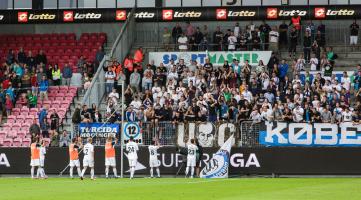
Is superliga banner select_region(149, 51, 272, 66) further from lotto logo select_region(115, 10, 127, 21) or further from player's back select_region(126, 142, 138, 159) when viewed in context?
player's back select_region(126, 142, 138, 159)

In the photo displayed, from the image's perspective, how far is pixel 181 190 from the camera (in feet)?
117

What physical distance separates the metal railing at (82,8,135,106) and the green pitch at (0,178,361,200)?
444 inches

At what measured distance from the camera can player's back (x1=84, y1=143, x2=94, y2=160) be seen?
47.1 metres

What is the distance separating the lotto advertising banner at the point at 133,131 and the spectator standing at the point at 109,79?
624 centimetres

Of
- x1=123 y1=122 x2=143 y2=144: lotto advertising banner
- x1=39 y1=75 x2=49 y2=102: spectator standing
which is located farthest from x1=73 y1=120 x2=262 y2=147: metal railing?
x1=39 y1=75 x2=49 y2=102: spectator standing

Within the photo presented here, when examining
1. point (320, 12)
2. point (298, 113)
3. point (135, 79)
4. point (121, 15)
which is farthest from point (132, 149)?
point (320, 12)

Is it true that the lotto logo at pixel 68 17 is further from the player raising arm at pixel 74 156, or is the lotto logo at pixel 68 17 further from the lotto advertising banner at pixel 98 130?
the player raising arm at pixel 74 156

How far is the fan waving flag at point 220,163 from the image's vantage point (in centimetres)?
4756

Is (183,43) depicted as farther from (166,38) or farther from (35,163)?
(35,163)

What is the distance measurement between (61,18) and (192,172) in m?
16.4

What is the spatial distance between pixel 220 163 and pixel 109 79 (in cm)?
1008

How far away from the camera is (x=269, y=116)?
48250 millimetres

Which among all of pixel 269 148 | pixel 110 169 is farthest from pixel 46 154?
pixel 269 148

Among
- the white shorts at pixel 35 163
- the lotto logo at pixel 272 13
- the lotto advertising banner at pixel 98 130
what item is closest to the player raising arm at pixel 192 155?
the lotto advertising banner at pixel 98 130
